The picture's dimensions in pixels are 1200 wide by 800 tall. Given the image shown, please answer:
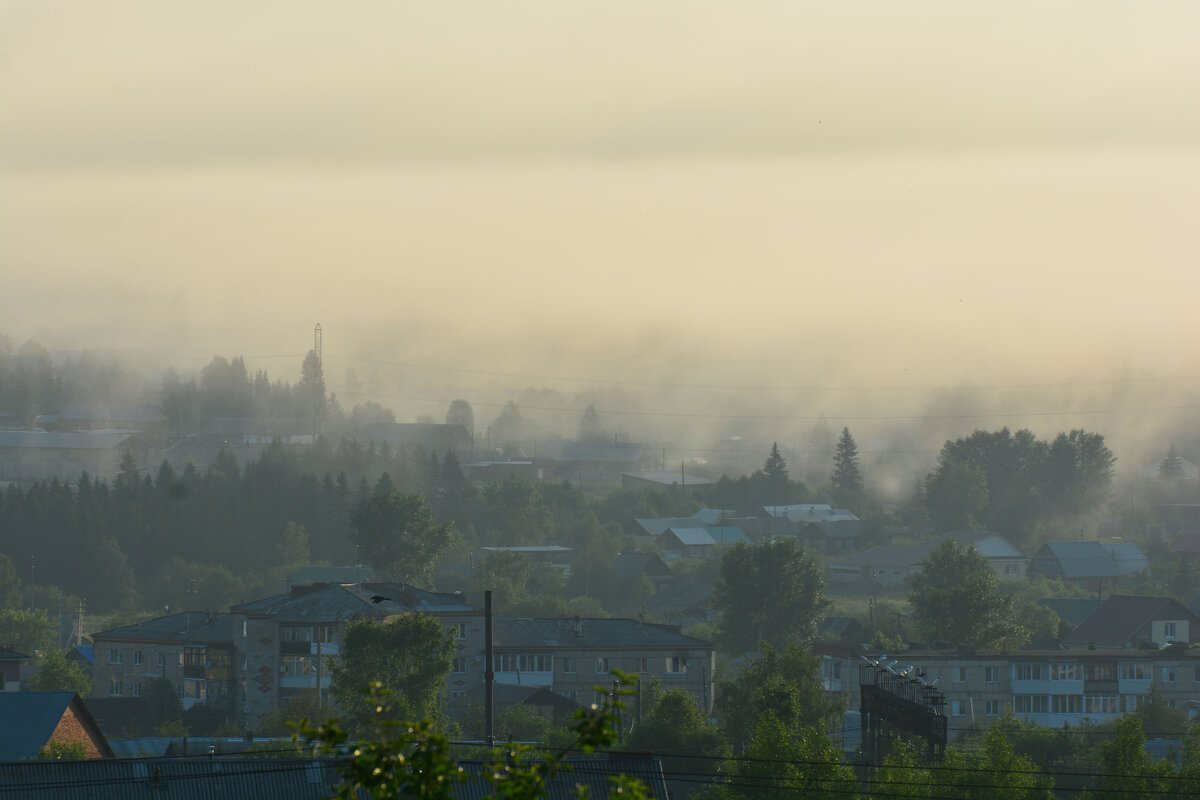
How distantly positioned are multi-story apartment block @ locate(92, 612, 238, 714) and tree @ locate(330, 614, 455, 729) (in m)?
18.0

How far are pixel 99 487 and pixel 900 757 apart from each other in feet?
328

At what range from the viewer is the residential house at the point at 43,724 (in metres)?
40.0

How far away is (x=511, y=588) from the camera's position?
3821 inches

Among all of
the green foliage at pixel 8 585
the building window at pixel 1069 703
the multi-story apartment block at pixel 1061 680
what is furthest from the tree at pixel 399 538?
the building window at pixel 1069 703

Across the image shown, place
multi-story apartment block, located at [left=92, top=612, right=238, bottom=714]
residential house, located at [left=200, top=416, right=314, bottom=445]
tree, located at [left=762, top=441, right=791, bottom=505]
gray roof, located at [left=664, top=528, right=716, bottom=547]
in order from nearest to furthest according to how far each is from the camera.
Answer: multi-story apartment block, located at [left=92, top=612, right=238, bottom=714] < gray roof, located at [left=664, top=528, right=716, bottom=547] < tree, located at [left=762, top=441, right=791, bottom=505] < residential house, located at [left=200, top=416, right=314, bottom=445]

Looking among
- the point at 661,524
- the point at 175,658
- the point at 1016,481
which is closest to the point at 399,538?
the point at 175,658

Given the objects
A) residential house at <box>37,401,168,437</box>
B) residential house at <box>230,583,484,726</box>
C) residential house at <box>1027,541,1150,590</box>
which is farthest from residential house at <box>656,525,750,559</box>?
residential house at <box>37,401,168,437</box>

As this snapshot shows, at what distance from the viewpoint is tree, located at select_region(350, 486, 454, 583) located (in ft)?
322

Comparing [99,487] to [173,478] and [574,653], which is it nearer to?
[173,478]

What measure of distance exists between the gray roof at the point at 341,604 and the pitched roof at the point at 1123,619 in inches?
1510

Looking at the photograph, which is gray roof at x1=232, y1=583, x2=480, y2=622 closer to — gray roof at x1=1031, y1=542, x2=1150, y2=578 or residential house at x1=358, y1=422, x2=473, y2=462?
gray roof at x1=1031, y1=542, x2=1150, y2=578

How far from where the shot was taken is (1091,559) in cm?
12275

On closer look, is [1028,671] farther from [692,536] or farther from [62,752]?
[692,536]

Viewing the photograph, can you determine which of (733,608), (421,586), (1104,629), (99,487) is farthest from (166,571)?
(1104,629)
